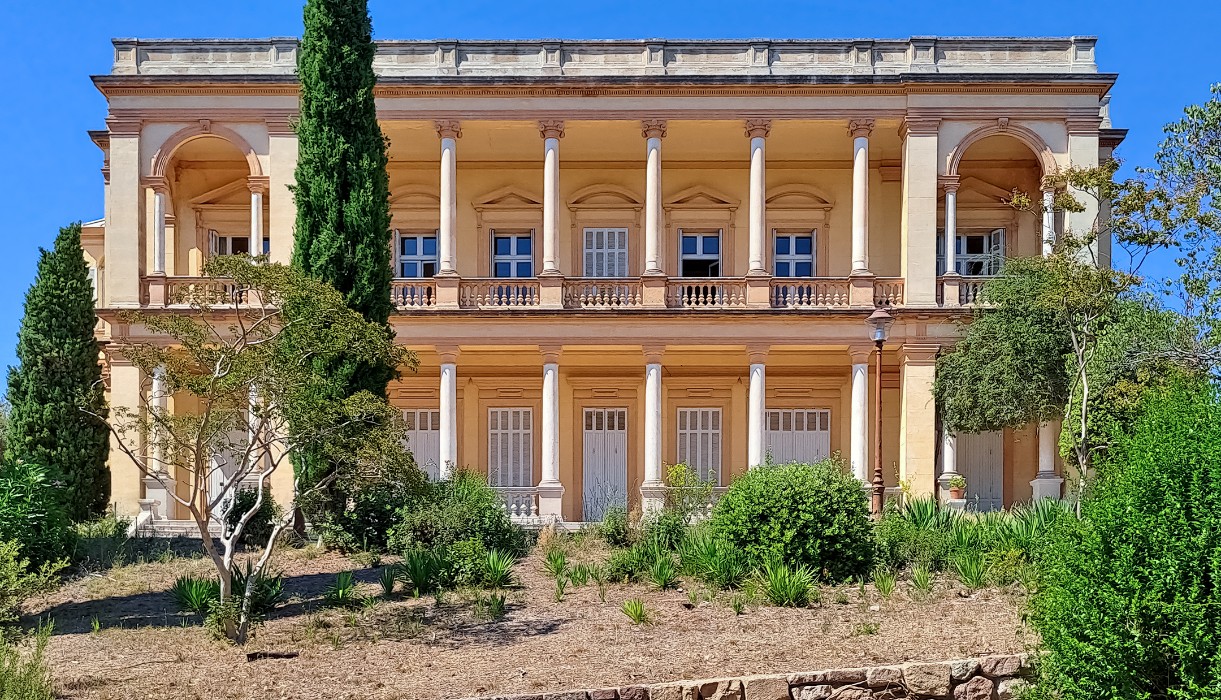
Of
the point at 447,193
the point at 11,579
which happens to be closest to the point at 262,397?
the point at 11,579

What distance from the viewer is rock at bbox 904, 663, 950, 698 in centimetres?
826

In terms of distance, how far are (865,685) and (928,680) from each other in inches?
20.5

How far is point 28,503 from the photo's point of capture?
41.0 ft

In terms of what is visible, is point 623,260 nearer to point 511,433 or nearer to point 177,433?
point 511,433

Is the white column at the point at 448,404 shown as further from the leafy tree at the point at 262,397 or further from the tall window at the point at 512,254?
the leafy tree at the point at 262,397

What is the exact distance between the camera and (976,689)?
8.36 m

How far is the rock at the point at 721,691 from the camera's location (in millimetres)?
8086

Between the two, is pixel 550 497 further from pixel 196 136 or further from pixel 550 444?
pixel 196 136

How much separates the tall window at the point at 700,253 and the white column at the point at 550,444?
4012 mm

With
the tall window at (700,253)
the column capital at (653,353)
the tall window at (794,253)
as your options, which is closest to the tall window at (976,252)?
the tall window at (794,253)

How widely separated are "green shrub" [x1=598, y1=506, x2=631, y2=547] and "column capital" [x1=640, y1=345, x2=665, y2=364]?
5.65 metres

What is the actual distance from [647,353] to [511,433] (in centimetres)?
405

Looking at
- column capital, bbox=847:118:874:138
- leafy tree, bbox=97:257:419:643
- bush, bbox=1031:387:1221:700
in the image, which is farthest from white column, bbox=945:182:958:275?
leafy tree, bbox=97:257:419:643

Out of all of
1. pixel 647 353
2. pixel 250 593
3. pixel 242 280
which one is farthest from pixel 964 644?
pixel 647 353
